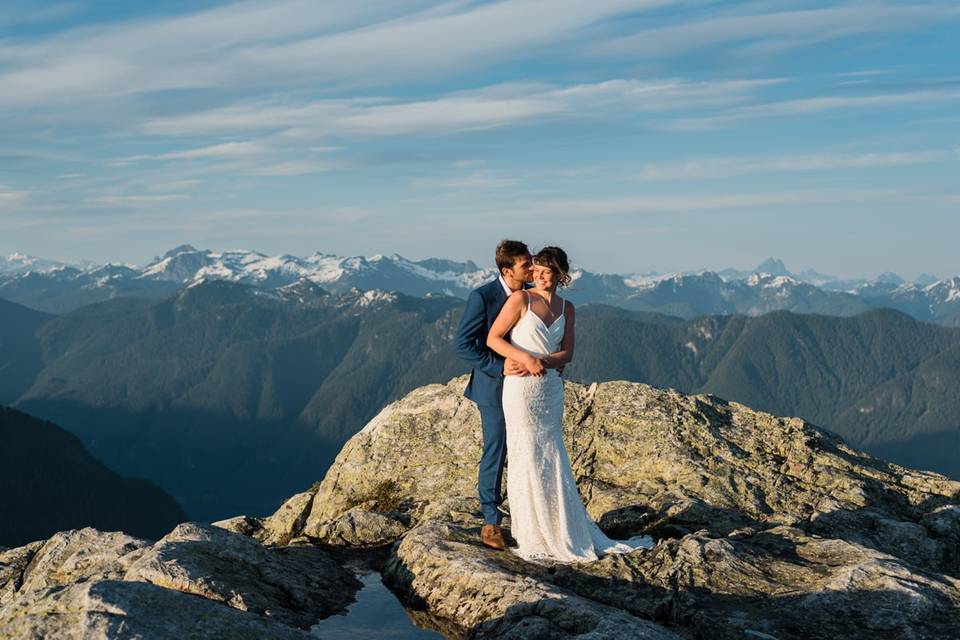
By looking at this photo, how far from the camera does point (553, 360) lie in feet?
47.8

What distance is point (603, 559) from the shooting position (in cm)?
1455

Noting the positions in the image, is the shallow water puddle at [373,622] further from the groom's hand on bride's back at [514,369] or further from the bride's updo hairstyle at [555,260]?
the bride's updo hairstyle at [555,260]

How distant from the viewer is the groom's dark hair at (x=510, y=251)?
1438cm

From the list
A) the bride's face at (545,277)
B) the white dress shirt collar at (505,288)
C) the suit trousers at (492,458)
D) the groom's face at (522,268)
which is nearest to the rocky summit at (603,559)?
the suit trousers at (492,458)

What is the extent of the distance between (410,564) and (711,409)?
11.6 m

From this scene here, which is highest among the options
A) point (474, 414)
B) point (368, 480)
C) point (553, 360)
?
point (553, 360)

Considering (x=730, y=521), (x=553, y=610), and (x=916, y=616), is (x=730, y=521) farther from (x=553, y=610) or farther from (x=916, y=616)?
(x=553, y=610)

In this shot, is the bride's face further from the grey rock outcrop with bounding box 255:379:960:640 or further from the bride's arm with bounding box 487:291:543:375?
the grey rock outcrop with bounding box 255:379:960:640

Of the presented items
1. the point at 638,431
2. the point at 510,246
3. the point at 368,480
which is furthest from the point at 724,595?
the point at 368,480

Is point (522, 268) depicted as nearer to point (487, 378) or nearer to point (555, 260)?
point (555, 260)

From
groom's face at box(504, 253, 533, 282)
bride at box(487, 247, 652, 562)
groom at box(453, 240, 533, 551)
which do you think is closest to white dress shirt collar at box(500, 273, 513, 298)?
groom at box(453, 240, 533, 551)

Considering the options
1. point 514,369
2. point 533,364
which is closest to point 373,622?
point 514,369

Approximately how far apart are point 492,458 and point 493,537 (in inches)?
57.2

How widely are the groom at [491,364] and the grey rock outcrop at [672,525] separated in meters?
0.97
